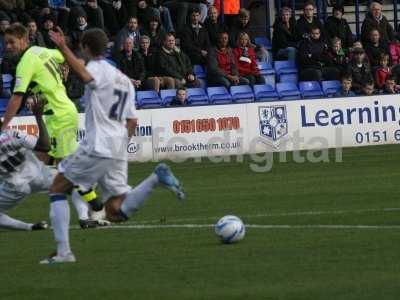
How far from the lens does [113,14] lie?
29125mm

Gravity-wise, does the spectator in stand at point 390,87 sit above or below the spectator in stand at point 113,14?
below

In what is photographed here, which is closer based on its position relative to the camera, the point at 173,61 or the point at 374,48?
the point at 173,61

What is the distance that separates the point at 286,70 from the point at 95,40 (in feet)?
63.8

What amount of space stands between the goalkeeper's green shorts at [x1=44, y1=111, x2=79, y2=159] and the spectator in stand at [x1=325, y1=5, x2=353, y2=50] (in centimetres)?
1732

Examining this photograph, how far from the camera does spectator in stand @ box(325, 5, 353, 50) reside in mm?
31625

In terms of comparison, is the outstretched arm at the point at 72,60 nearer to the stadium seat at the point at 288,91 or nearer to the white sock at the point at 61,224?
the white sock at the point at 61,224

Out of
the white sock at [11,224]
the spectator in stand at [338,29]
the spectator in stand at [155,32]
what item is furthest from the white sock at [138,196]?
the spectator in stand at [338,29]

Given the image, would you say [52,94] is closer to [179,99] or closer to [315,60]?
[179,99]

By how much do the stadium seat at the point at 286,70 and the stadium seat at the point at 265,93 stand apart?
1534 millimetres

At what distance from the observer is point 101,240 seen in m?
13.5

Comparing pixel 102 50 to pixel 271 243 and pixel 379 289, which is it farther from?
pixel 379 289

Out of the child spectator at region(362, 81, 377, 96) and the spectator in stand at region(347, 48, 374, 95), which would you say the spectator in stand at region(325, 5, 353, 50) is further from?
the child spectator at region(362, 81, 377, 96)

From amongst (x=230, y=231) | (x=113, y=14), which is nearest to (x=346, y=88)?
(x=113, y=14)

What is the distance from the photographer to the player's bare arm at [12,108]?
1366 centimetres
